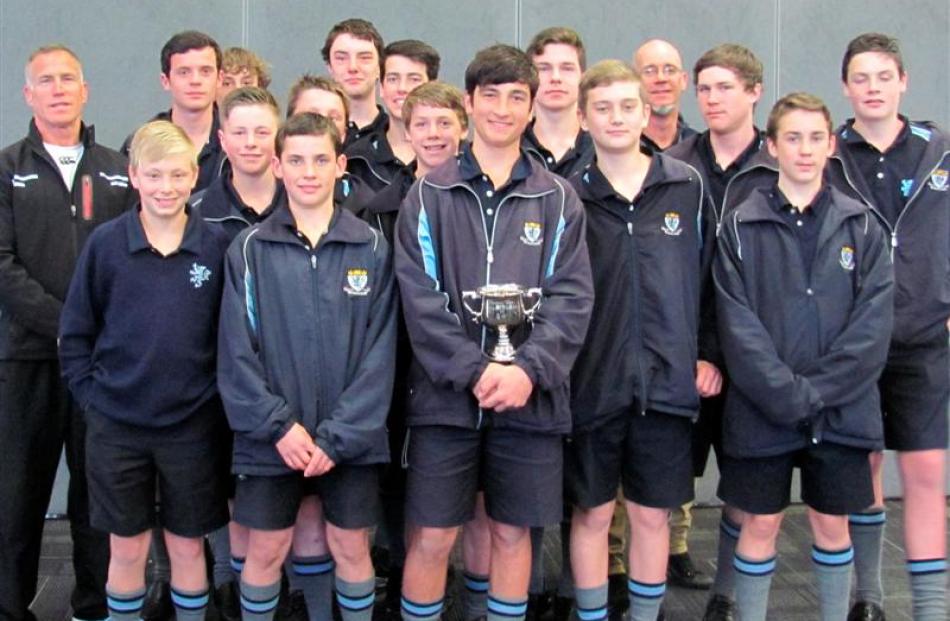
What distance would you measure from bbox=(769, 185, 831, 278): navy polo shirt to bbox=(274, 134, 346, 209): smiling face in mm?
1512

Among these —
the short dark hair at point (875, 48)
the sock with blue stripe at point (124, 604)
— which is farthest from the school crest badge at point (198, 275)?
the short dark hair at point (875, 48)

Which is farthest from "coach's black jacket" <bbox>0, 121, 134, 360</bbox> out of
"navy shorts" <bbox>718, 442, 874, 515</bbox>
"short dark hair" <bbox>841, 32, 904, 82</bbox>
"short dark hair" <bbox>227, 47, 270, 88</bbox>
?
"short dark hair" <bbox>841, 32, 904, 82</bbox>

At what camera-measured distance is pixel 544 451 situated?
3936 mm

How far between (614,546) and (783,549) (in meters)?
1.08

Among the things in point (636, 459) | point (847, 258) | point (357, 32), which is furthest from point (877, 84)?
point (357, 32)

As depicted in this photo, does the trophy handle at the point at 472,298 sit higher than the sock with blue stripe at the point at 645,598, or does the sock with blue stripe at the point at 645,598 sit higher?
the trophy handle at the point at 472,298

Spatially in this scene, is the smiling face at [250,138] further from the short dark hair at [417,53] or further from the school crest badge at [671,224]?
the school crest badge at [671,224]

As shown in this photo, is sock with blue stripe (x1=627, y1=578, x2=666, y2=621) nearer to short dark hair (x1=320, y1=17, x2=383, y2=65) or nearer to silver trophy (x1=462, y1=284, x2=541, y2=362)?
silver trophy (x1=462, y1=284, x2=541, y2=362)

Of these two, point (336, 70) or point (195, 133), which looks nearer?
point (195, 133)

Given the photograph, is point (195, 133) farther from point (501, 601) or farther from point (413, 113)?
point (501, 601)

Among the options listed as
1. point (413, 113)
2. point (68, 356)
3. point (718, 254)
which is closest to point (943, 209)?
point (718, 254)

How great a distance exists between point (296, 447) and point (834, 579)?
193cm

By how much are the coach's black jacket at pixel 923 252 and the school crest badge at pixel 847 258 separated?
292 millimetres

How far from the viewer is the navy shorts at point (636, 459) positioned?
4.07 m
